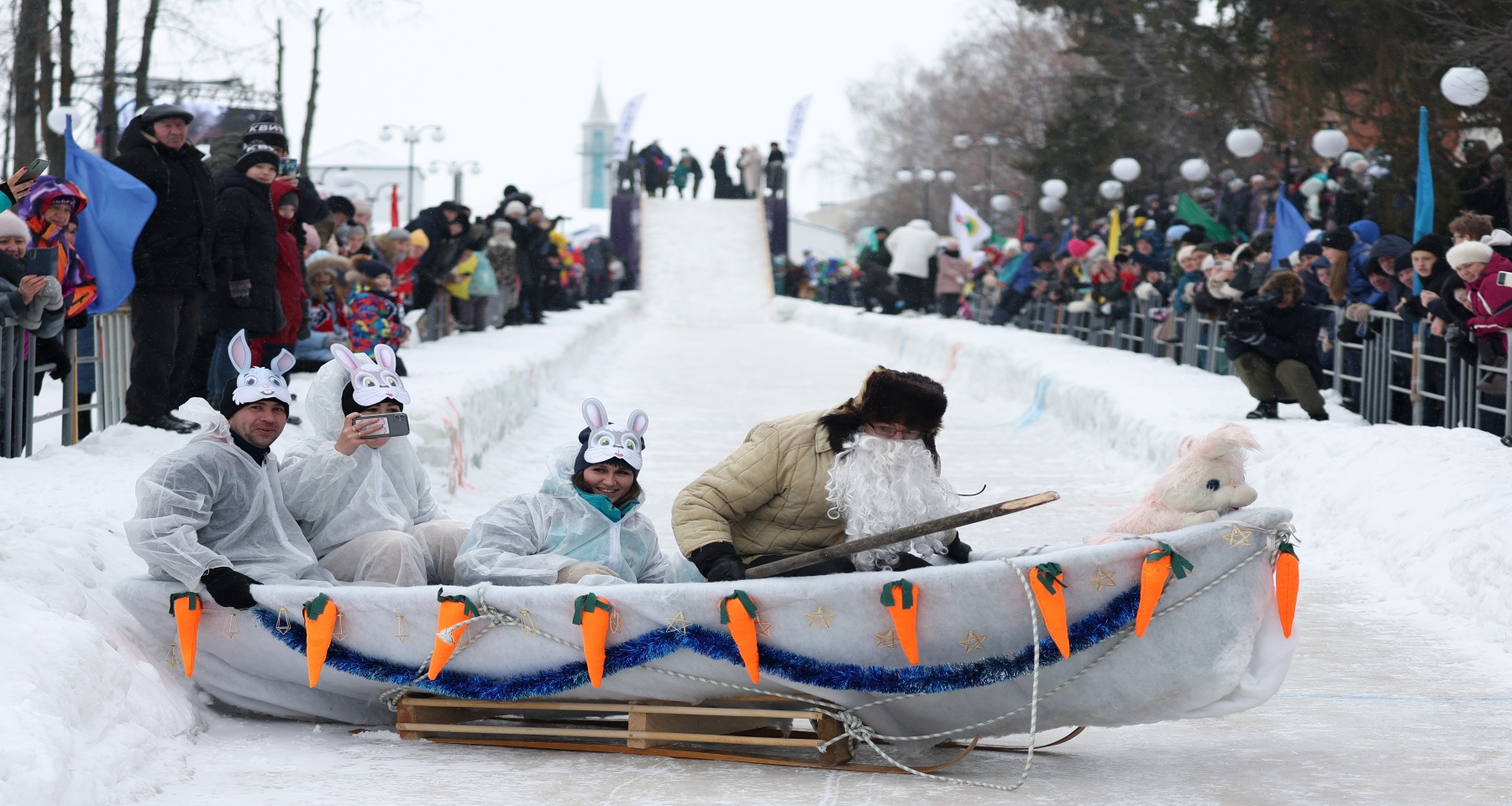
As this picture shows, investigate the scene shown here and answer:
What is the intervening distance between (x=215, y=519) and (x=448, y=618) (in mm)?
838

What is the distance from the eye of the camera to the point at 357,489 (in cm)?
508

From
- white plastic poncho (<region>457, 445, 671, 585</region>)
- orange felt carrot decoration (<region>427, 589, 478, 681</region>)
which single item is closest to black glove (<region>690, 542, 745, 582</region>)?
white plastic poncho (<region>457, 445, 671, 585</region>)

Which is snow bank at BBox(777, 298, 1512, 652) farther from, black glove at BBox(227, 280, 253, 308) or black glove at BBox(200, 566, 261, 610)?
black glove at BBox(227, 280, 253, 308)

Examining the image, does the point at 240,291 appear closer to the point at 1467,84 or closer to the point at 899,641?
the point at 899,641

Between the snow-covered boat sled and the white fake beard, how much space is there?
0.27m

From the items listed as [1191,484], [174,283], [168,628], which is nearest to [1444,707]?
[1191,484]

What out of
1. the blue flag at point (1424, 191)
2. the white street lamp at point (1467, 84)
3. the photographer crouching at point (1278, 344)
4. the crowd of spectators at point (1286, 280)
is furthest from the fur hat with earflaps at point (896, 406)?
the white street lamp at point (1467, 84)

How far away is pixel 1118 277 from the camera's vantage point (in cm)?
1606

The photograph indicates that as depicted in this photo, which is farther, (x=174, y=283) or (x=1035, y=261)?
(x=1035, y=261)

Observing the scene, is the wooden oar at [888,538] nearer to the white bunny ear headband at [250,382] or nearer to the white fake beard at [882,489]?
the white fake beard at [882,489]

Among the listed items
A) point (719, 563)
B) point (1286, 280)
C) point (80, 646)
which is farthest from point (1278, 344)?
point (80, 646)

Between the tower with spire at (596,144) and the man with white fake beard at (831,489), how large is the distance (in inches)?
5460

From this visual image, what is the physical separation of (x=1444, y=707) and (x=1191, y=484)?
3.80 ft

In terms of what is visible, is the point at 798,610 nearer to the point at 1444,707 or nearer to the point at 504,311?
the point at 1444,707
